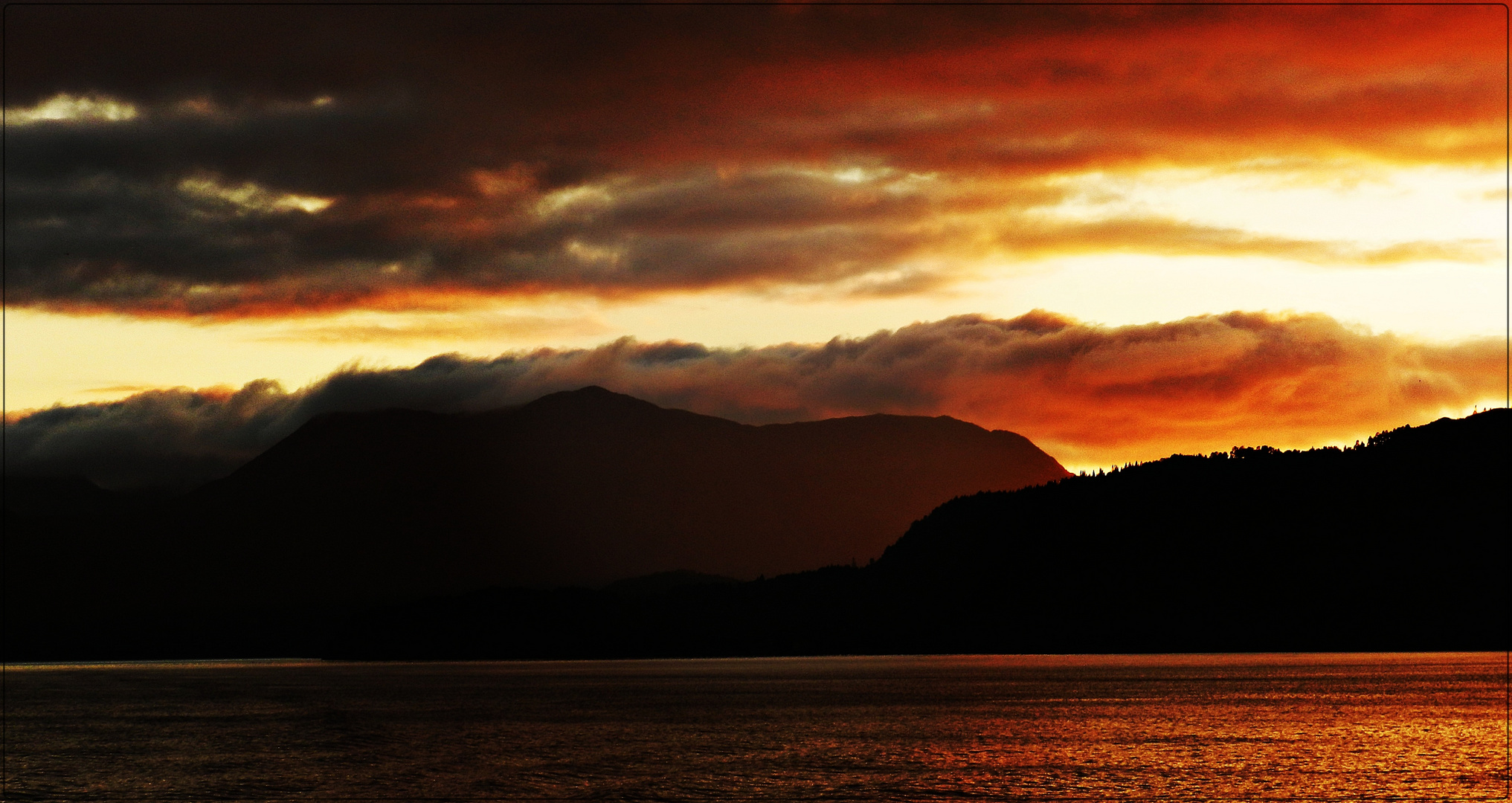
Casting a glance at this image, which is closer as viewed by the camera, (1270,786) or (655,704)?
(1270,786)

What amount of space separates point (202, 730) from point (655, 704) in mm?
59394

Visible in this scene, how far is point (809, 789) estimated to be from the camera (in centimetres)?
8531

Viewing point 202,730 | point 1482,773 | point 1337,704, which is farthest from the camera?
point 1337,704

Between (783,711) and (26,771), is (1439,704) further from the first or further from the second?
(26,771)

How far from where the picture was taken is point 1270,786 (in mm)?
85312

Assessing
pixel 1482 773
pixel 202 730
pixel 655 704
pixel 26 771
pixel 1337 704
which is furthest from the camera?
pixel 655 704

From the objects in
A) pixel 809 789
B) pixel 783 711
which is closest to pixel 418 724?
pixel 783 711

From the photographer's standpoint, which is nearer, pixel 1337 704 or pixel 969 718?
pixel 969 718

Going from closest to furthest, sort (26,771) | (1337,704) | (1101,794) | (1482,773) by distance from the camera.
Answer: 1. (1101,794)
2. (1482,773)
3. (26,771)
4. (1337,704)

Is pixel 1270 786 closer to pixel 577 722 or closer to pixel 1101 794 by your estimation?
pixel 1101 794

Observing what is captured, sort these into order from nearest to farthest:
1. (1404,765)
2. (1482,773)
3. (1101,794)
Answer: (1101,794)
(1482,773)
(1404,765)

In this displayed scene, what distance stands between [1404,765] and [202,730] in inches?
4561

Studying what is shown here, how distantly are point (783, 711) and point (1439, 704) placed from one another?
72.4m

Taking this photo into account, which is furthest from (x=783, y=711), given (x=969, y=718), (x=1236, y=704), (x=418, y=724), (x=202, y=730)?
(x=202, y=730)
